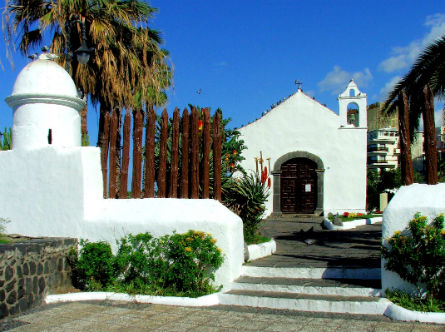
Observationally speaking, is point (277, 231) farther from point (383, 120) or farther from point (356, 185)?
point (356, 185)

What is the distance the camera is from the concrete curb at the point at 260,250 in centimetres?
742

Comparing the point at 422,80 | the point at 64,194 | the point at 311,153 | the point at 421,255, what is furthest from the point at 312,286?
the point at 311,153

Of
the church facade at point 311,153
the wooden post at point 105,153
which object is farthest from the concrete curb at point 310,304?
the church facade at point 311,153

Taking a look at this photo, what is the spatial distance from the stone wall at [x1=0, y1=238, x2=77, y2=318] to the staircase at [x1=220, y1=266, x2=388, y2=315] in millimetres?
2449

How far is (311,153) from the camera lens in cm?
1877

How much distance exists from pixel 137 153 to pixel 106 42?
6.01 meters

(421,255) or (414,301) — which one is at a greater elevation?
(421,255)

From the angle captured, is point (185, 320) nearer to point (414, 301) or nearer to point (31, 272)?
point (31, 272)

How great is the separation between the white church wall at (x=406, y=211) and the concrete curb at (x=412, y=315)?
0.39 m

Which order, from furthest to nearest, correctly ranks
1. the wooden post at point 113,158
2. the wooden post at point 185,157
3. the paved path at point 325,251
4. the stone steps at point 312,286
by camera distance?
the wooden post at point 113,158, the wooden post at point 185,157, the paved path at point 325,251, the stone steps at point 312,286

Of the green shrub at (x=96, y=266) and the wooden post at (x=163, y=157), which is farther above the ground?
the wooden post at (x=163, y=157)

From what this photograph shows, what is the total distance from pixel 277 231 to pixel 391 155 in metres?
43.0

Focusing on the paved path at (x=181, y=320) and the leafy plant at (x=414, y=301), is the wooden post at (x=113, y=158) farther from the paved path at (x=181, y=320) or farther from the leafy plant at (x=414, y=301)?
the leafy plant at (x=414, y=301)

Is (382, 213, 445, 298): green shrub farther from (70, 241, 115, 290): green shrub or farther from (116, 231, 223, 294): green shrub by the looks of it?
(70, 241, 115, 290): green shrub
